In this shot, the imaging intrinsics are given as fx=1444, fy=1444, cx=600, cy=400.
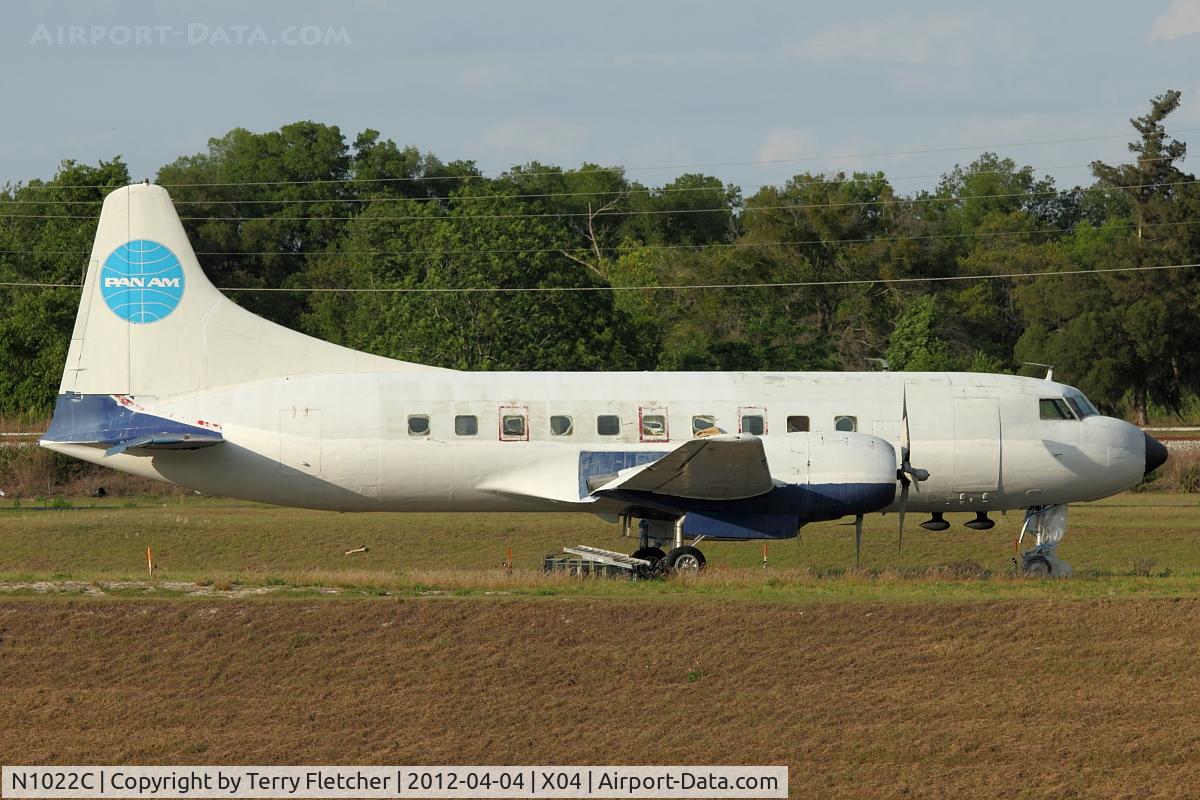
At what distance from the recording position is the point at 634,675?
19750mm

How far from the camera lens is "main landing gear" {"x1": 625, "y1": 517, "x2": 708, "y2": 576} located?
25.2 m

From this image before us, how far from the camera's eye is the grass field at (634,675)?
17.6m

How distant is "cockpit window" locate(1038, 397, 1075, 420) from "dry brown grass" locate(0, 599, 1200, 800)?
603 centimetres

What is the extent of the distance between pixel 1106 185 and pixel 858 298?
14165 millimetres

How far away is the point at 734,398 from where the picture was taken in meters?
26.3

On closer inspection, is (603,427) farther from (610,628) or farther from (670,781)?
(670,781)

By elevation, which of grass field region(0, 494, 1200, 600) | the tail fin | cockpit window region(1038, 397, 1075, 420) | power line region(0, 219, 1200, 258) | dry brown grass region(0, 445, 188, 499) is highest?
power line region(0, 219, 1200, 258)

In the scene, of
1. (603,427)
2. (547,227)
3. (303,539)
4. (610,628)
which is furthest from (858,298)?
(610,628)

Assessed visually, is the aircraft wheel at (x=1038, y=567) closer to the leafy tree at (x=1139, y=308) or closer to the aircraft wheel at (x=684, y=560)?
the aircraft wheel at (x=684, y=560)

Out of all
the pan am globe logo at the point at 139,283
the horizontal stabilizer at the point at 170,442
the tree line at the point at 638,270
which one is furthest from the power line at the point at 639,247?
the horizontal stabilizer at the point at 170,442

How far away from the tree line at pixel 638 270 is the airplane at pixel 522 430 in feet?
76.3

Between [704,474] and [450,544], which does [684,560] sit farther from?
[450,544]

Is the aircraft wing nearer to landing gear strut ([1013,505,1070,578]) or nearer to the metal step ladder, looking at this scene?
the metal step ladder

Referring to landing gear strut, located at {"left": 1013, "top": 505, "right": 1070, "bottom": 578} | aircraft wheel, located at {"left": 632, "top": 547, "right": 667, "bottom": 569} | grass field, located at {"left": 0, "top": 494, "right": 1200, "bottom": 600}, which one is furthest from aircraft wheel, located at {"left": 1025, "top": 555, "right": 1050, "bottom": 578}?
aircraft wheel, located at {"left": 632, "top": 547, "right": 667, "bottom": 569}
